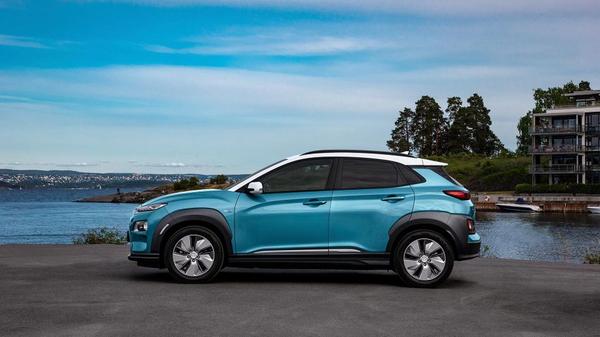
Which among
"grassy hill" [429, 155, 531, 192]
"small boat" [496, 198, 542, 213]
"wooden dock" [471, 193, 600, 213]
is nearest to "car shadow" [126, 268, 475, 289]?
"small boat" [496, 198, 542, 213]

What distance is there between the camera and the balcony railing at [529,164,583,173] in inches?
3934

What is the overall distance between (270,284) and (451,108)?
14334 centimetres

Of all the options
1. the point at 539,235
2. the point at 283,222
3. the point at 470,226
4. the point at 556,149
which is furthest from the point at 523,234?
the point at 283,222

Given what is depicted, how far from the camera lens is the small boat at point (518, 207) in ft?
286

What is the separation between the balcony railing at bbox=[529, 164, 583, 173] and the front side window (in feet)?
311

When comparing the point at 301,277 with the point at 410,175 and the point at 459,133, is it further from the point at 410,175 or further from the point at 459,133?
the point at 459,133

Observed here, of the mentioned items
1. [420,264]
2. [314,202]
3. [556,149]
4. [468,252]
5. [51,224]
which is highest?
[556,149]

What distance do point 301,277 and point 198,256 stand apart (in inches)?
71.3

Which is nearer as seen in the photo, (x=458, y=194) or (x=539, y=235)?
(x=458, y=194)

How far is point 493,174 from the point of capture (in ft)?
386

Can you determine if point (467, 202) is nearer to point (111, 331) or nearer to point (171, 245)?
point (171, 245)

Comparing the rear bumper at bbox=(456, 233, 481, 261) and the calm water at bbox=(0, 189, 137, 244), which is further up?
the rear bumper at bbox=(456, 233, 481, 261)

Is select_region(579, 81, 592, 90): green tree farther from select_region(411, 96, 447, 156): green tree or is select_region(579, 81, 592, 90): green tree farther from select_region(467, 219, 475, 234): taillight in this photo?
select_region(467, 219, 475, 234): taillight

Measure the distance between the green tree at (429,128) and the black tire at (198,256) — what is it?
139 metres
